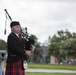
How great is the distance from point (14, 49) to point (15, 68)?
0.39m

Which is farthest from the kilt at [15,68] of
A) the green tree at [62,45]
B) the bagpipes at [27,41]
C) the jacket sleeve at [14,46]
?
the green tree at [62,45]

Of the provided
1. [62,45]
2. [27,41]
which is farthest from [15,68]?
[62,45]

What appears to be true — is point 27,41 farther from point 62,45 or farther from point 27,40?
point 62,45

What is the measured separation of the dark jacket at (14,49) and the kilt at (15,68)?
9cm

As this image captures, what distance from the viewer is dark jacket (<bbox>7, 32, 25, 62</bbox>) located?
27.3 feet

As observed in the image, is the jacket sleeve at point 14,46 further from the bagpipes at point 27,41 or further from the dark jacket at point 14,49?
the bagpipes at point 27,41

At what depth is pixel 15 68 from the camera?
8414 mm

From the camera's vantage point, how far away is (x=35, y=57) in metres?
110

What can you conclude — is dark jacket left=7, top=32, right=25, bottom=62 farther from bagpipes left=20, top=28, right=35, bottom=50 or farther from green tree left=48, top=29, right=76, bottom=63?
green tree left=48, top=29, right=76, bottom=63

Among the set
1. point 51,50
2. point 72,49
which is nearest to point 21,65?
point 72,49

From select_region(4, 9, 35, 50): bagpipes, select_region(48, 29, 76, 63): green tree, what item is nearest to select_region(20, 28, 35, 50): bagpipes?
select_region(4, 9, 35, 50): bagpipes

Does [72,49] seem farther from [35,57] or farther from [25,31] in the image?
[25,31]

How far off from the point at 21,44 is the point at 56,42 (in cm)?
8186

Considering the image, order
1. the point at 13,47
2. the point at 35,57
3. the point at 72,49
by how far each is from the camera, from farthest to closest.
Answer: the point at 35,57
the point at 72,49
the point at 13,47
